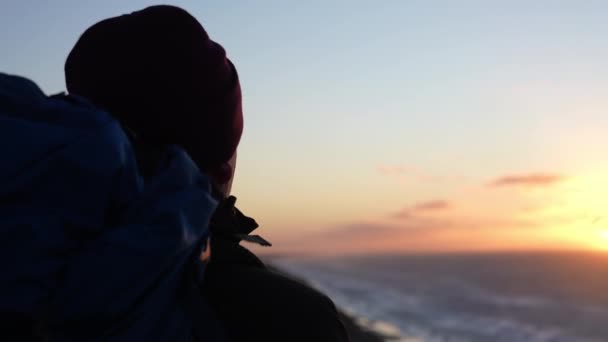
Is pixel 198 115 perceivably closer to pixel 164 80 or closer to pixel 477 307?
pixel 164 80

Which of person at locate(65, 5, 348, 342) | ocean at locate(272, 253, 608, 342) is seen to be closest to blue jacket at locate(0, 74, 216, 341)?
person at locate(65, 5, 348, 342)

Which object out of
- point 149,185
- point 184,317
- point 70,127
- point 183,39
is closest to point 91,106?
point 70,127

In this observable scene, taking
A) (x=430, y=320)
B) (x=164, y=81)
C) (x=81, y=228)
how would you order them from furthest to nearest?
1. (x=430, y=320)
2. (x=164, y=81)
3. (x=81, y=228)

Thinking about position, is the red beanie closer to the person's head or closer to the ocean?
the person's head

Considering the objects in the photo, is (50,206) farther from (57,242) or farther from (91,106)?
(91,106)

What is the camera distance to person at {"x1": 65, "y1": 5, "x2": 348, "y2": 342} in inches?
70.2

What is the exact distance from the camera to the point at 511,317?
880 inches

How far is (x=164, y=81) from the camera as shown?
185 cm

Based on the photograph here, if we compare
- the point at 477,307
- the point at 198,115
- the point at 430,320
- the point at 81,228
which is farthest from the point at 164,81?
the point at 477,307

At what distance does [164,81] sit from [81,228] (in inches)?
18.6

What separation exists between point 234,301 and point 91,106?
1.80 ft

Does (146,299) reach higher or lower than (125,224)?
lower

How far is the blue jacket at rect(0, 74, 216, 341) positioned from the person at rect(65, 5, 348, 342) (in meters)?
0.21

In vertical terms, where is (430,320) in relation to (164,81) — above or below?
below
